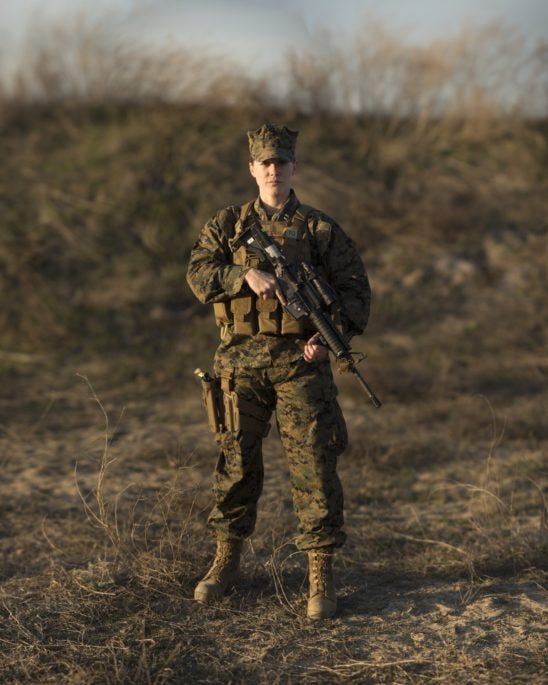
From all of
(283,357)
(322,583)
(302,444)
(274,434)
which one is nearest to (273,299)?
(283,357)

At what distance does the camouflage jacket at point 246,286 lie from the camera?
326cm

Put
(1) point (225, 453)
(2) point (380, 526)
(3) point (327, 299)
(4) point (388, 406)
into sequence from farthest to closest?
(4) point (388, 406)
(2) point (380, 526)
(1) point (225, 453)
(3) point (327, 299)

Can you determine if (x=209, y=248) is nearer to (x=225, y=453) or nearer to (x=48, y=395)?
(x=225, y=453)

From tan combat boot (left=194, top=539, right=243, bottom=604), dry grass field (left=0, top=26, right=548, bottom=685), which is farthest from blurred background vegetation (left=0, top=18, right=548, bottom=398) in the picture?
tan combat boot (left=194, top=539, right=243, bottom=604)

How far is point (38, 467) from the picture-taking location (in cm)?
556

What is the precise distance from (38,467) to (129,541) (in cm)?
203

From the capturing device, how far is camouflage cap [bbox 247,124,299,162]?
3.18 meters

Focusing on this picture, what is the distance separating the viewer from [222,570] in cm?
342

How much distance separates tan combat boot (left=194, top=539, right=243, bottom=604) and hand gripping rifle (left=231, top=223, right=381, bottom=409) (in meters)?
0.97

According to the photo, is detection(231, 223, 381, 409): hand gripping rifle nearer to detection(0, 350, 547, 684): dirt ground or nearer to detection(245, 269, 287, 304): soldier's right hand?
detection(245, 269, 287, 304): soldier's right hand

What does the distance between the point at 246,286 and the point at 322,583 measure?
4.40ft

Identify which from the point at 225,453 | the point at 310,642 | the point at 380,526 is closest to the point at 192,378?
the point at 380,526

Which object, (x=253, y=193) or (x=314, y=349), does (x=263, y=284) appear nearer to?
(x=314, y=349)

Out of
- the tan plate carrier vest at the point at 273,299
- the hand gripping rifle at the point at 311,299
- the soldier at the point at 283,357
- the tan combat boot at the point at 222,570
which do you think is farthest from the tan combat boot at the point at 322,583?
the tan plate carrier vest at the point at 273,299
